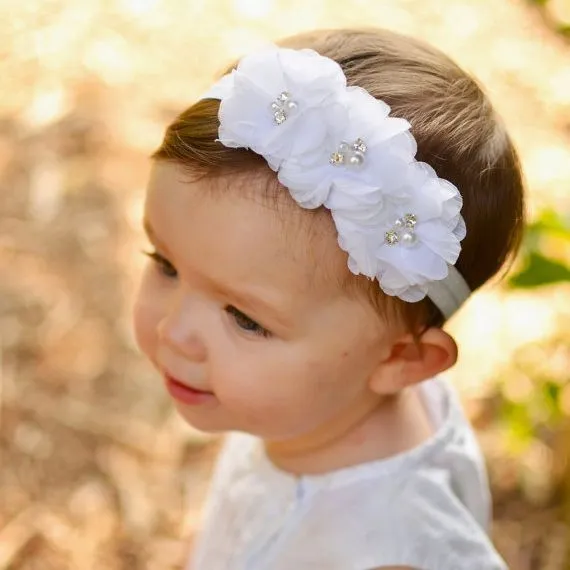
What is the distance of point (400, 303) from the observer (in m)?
1.23

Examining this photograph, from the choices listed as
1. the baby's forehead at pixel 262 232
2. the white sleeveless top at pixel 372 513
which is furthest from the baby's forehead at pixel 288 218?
the white sleeveless top at pixel 372 513

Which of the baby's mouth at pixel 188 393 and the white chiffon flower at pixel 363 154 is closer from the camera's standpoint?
the white chiffon flower at pixel 363 154

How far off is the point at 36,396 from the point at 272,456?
1.03 m

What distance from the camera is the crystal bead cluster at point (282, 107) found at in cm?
109

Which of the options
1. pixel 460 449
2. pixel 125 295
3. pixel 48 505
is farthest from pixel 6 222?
pixel 460 449

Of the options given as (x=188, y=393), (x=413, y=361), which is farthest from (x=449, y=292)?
(x=188, y=393)

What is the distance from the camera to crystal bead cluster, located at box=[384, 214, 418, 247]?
3.68 ft

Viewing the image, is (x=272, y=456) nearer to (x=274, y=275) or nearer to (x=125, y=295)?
(x=274, y=275)

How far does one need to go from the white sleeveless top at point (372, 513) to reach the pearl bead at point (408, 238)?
1.32 ft

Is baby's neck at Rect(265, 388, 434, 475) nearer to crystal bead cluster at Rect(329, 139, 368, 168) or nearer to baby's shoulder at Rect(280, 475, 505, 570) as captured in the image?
baby's shoulder at Rect(280, 475, 505, 570)

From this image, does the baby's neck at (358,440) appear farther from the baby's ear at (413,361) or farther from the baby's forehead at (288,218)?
the baby's forehead at (288,218)

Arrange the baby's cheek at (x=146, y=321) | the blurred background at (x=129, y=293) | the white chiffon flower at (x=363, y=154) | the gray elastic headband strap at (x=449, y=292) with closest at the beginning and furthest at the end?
the white chiffon flower at (x=363, y=154) → the gray elastic headband strap at (x=449, y=292) → the baby's cheek at (x=146, y=321) → the blurred background at (x=129, y=293)

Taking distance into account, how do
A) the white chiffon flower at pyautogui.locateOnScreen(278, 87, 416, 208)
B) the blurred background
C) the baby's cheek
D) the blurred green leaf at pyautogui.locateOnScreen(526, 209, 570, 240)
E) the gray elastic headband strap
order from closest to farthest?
the white chiffon flower at pyautogui.locateOnScreen(278, 87, 416, 208) → the gray elastic headband strap → the baby's cheek → the blurred green leaf at pyautogui.locateOnScreen(526, 209, 570, 240) → the blurred background

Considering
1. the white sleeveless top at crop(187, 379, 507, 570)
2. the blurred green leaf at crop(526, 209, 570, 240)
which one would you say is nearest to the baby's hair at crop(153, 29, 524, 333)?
the white sleeveless top at crop(187, 379, 507, 570)
